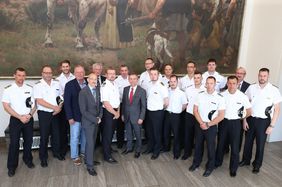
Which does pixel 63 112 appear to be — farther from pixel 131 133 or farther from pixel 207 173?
pixel 207 173

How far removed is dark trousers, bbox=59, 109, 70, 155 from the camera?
4.19 meters

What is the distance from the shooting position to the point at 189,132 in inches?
166

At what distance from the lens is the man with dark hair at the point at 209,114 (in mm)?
3582

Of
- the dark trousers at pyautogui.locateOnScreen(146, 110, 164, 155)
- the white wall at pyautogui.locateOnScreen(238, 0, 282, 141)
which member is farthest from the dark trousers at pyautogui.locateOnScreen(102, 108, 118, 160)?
the white wall at pyautogui.locateOnScreen(238, 0, 282, 141)

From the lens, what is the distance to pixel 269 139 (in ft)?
17.0

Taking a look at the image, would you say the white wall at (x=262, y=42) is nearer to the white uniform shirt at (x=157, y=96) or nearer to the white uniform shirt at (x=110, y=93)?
the white uniform shirt at (x=110, y=93)

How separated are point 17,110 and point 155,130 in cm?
212

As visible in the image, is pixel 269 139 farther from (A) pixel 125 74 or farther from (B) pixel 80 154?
(B) pixel 80 154

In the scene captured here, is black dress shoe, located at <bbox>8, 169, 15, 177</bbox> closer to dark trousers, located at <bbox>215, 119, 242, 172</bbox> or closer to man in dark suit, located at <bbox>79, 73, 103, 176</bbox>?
man in dark suit, located at <bbox>79, 73, 103, 176</bbox>

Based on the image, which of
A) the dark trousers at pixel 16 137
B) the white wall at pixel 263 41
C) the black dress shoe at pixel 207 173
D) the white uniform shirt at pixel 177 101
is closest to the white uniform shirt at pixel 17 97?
the dark trousers at pixel 16 137

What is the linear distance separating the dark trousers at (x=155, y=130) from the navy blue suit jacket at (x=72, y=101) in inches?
46.7

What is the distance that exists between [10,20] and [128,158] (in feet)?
10.2

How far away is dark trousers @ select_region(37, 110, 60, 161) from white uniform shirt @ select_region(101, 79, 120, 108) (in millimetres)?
844

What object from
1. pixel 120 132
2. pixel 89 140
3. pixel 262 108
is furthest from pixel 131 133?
pixel 262 108
